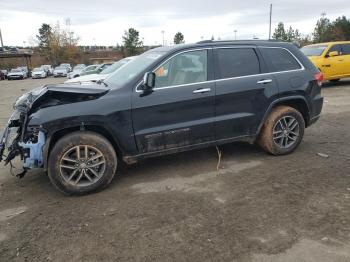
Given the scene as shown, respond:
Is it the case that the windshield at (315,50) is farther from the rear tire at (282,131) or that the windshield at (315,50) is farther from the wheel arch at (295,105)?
the rear tire at (282,131)

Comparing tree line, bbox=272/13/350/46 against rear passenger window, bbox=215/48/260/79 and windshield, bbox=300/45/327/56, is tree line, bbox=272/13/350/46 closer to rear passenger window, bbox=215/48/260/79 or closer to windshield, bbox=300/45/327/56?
windshield, bbox=300/45/327/56

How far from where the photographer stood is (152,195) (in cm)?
448

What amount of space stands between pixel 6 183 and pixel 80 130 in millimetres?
1580

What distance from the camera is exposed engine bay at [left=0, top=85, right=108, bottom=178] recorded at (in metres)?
4.40

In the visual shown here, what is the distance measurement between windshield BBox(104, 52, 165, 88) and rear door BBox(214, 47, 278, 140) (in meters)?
0.95

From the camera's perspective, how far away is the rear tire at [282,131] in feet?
18.4

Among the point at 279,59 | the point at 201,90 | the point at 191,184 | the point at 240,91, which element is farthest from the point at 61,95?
the point at 279,59

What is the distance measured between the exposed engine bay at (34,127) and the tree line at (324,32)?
1565 inches

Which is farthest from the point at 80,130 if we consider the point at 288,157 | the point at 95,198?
the point at 288,157

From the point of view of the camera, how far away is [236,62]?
17.7ft

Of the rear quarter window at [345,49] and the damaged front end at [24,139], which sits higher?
the rear quarter window at [345,49]

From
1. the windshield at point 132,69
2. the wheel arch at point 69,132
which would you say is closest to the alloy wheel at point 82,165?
the wheel arch at point 69,132

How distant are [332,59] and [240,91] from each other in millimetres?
10032

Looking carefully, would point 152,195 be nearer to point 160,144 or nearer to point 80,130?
point 160,144
